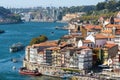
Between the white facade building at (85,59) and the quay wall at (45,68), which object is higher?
the white facade building at (85,59)

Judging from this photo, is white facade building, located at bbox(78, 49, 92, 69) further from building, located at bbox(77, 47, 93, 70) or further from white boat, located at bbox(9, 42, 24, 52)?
white boat, located at bbox(9, 42, 24, 52)

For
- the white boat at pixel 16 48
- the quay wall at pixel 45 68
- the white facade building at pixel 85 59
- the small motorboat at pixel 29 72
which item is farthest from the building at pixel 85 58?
the white boat at pixel 16 48

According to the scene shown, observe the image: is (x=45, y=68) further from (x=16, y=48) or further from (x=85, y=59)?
(x=16, y=48)

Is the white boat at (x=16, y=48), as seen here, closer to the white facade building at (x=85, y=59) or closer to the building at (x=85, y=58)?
the building at (x=85, y=58)

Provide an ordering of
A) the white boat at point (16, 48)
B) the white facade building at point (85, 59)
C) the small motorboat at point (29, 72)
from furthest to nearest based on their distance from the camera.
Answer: the white boat at point (16, 48)
the small motorboat at point (29, 72)
the white facade building at point (85, 59)

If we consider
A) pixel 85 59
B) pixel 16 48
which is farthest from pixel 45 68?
pixel 16 48

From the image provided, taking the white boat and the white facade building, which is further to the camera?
the white boat

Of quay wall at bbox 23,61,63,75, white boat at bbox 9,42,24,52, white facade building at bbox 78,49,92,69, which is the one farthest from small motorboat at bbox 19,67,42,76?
white boat at bbox 9,42,24,52

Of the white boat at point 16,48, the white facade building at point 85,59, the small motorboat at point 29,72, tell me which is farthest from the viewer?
the white boat at point 16,48

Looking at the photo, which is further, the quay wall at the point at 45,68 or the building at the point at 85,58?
the quay wall at the point at 45,68

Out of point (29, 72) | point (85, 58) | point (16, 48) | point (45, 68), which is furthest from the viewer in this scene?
point (16, 48)

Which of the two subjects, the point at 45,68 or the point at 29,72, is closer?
the point at 29,72
